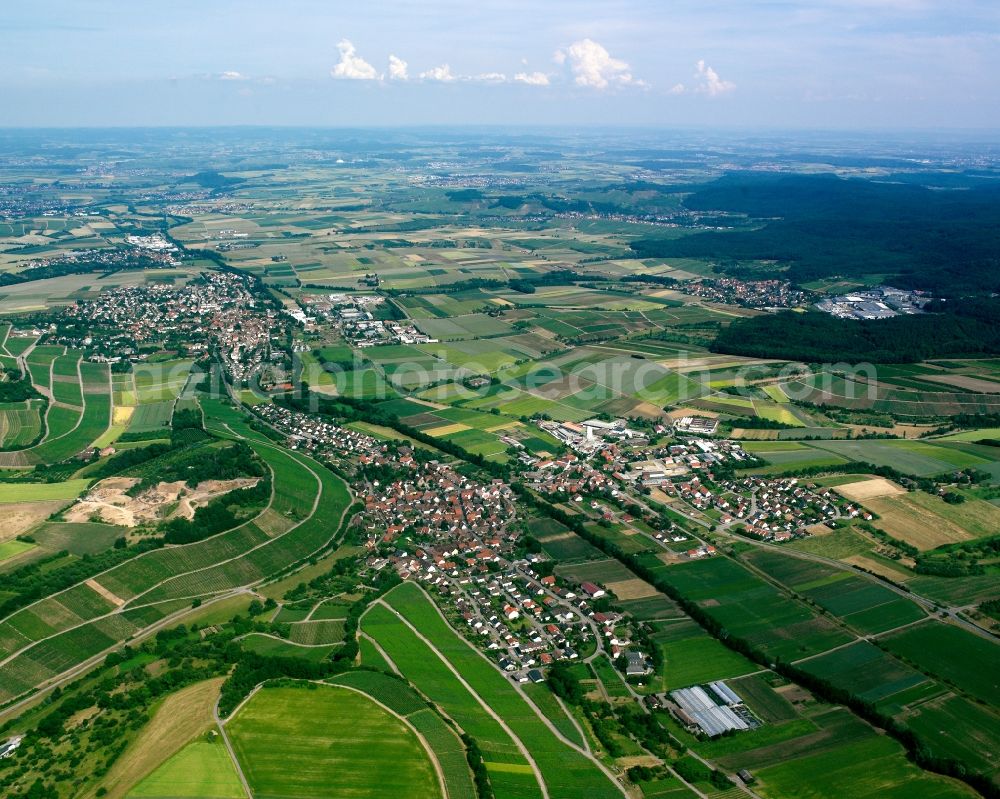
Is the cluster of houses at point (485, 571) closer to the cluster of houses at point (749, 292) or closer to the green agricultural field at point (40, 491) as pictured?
the green agricultural field at point (40, 491)

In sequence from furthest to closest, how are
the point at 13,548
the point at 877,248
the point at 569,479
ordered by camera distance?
the point at 877,248, the point at 569,479, the point at 13,548

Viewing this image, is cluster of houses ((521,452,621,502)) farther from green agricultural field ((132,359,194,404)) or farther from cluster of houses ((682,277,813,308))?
cluster of houses ((682,277,813,308))

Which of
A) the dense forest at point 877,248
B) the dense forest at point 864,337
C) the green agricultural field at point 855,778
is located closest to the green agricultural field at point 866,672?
the green agricultural field at point 855,778

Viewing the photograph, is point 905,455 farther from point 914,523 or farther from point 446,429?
point 446,429

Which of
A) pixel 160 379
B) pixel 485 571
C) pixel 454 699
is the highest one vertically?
pixel 160 379

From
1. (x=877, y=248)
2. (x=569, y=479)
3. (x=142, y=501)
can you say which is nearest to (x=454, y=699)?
(x=569, y=479)
